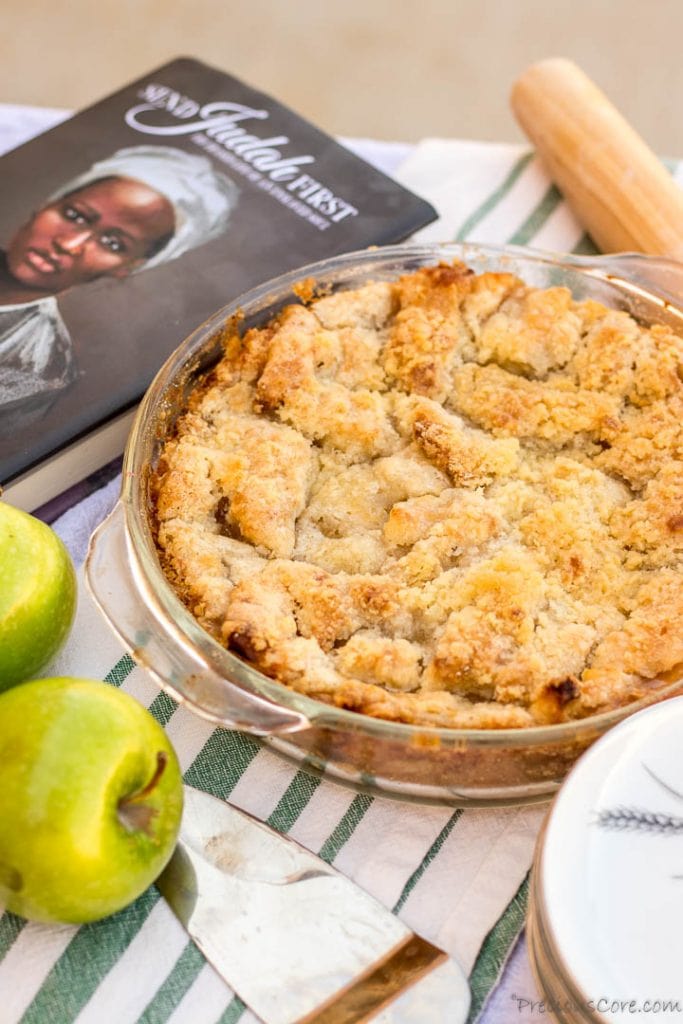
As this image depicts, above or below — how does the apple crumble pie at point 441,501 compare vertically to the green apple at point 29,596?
above

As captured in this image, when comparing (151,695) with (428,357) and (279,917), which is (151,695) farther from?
(428,357)

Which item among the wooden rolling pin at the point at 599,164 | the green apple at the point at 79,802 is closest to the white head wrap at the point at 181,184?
the wooden rolling pin at the point at 599,164

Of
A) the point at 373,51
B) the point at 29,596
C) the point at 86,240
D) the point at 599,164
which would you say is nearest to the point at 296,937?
the point at 29,596

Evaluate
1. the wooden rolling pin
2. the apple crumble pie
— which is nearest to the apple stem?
the apple crumble pie

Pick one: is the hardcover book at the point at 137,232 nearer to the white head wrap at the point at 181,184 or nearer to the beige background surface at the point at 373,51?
the white head wrap at the point at 181,184

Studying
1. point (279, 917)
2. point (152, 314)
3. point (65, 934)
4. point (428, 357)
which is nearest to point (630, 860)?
point (279, 917)
